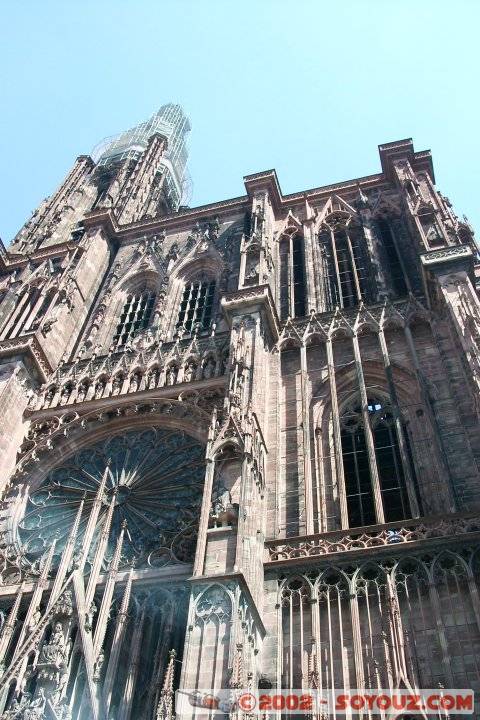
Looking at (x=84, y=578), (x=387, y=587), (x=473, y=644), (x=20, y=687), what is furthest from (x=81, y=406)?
(x=473, y=644)

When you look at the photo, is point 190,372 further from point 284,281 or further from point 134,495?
point 284,281

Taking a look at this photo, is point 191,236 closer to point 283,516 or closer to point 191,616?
point 283,516

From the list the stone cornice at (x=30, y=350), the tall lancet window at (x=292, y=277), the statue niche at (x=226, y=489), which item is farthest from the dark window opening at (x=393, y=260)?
the stone cornice at (x=30, y=350)

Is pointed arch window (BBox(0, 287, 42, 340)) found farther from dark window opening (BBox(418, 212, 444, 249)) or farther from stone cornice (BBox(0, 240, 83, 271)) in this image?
dark window opening (BBox(418, 212, 444, 249))

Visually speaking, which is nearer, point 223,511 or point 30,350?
point 223,511

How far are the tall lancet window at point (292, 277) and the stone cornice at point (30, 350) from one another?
6.77m

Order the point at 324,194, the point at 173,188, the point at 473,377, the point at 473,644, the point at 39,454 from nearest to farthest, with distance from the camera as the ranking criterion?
1. the point at 473,644
2. the point at 473,377
3. the point at 39,454
4. the point at 324,194
5. the point at 173,188

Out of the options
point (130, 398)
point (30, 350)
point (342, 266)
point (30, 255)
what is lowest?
point (130, 398)

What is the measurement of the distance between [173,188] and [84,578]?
36.4 meters

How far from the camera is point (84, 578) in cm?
1332

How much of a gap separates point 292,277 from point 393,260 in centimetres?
302

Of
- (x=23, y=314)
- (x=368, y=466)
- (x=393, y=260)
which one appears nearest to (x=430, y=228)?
(x=393, y=260)

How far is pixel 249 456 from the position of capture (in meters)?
13.3

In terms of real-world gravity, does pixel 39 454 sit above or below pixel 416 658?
above
